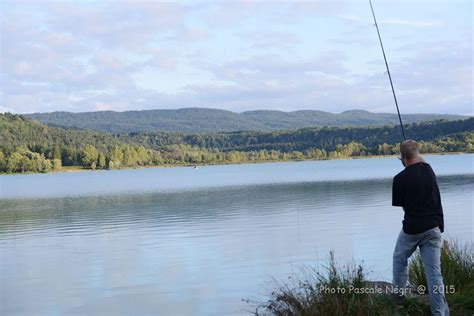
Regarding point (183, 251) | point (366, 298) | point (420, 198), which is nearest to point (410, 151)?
point (420, 198)

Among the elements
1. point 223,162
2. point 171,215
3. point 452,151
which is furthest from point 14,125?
point 171,215

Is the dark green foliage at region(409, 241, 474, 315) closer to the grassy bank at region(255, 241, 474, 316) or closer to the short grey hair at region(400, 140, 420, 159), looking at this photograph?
the grassy bank at region(255, 241, 474, 316)

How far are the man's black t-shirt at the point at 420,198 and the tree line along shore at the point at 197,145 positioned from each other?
11376cm

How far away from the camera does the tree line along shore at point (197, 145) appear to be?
129 meters

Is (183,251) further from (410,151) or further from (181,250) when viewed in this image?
(410,151)

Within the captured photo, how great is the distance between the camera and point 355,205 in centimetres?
2867

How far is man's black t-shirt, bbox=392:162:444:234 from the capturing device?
6742mm

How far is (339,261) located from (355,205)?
14770 mm

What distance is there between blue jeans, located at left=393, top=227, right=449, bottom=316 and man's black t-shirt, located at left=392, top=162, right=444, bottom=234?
93mm

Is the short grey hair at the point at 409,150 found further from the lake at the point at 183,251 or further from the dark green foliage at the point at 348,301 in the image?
the lake at the point at 183,251

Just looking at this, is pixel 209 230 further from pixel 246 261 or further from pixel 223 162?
pixel 223 162

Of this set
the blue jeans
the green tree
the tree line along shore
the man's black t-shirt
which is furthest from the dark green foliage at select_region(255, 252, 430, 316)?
the green tree

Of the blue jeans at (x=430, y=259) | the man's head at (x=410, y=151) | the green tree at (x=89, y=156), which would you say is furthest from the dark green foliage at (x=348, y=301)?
the green tree at (x=89, y=156)

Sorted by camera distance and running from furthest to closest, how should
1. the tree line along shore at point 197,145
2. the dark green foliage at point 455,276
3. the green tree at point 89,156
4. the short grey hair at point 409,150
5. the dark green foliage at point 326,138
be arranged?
the green tree at point 89,156 → the tree line along shore at point 197,145 → the dark green foliage at point 326,138 → the dark green foliage at point 455,276 → the short grey hair at point 409,150
